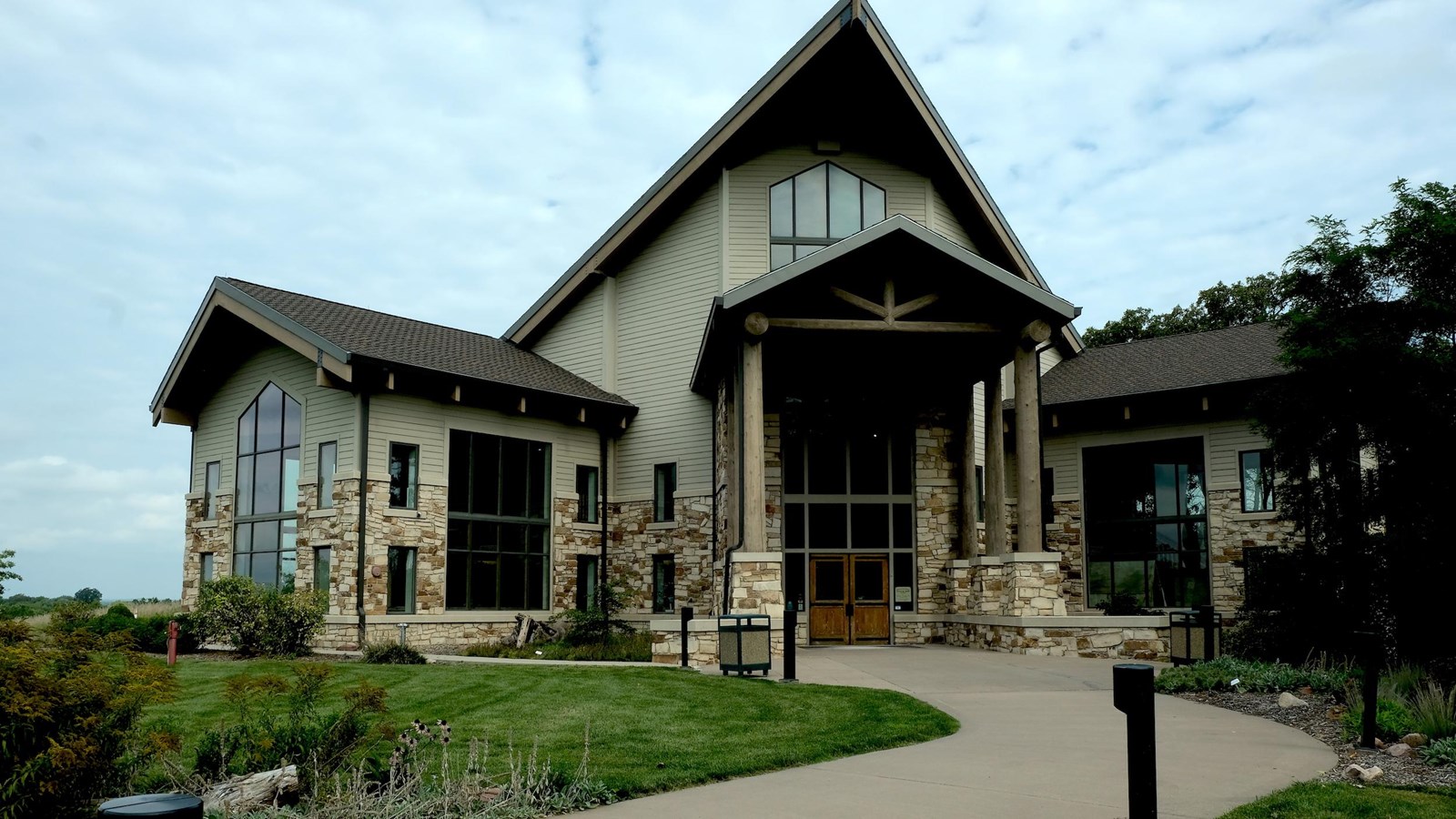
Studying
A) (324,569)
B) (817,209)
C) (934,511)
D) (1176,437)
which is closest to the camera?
(324,569)

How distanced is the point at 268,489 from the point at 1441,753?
20.4 m

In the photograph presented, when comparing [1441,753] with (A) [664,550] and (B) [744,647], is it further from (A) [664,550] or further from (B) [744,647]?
(A) [664,550]

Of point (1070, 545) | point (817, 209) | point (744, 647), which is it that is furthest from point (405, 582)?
point (1070, 545)

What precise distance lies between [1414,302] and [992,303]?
743 centimetres

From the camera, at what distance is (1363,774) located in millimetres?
8180

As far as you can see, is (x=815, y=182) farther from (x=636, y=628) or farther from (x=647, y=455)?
(x=636, y=628)

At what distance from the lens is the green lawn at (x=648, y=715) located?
350 inches

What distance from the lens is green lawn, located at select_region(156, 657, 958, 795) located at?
29.2 ft

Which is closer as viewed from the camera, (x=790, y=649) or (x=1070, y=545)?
(x=790, y=649)

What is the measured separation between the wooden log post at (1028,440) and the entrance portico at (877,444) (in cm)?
3

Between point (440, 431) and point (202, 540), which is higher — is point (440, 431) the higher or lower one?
the higher one

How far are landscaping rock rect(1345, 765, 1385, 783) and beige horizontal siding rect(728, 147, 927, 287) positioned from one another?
58.1ft

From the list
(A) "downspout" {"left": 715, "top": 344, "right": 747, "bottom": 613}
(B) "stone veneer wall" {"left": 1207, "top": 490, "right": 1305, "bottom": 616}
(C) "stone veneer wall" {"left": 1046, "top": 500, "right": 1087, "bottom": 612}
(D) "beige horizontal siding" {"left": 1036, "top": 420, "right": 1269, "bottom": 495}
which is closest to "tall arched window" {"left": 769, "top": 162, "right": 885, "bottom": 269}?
(A) "downspout" {"left": 715, "top": 344, "right": 747, "bottom": 613}

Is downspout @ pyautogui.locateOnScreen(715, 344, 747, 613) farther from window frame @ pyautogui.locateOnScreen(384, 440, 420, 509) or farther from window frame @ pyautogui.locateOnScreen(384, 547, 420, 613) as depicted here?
window frame @ pyautogui.locateOnScreen(384, 440, 420, 509)
